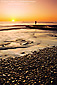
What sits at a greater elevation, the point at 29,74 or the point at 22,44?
the point at 29,74

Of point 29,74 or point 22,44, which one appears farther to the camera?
point 22,44

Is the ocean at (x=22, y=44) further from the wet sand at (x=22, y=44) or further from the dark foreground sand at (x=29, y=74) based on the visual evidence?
the dark foreground sand at (x=29, y=74)

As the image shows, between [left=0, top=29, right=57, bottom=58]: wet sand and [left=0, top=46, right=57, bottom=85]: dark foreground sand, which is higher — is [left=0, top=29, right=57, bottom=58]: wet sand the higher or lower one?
the lower one

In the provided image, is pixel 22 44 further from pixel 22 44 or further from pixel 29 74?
pixel 29 74

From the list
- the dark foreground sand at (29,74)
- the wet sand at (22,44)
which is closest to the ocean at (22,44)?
the wet sand at (22,44)

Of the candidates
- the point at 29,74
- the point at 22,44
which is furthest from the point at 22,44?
the point at 29,74

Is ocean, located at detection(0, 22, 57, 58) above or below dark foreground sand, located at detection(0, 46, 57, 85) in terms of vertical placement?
below

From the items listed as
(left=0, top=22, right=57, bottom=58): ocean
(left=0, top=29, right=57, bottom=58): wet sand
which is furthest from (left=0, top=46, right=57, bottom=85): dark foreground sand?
(left=0, top=29, right=57, bottom=58): wet sand

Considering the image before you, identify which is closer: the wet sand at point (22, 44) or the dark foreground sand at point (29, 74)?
the dark foreground sand at point (29, 74)

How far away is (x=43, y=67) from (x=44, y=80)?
1941 mm

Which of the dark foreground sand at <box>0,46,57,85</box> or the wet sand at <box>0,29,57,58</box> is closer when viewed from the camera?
the dark foreground sand at <box>0,46,57,85</box>

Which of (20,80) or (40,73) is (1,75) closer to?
(20,80)

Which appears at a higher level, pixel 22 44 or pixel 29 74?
pixel 29 74

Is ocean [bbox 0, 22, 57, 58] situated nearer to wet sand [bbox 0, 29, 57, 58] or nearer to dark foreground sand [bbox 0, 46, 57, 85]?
wet sand [bbox 0, 29, 57, 58]
